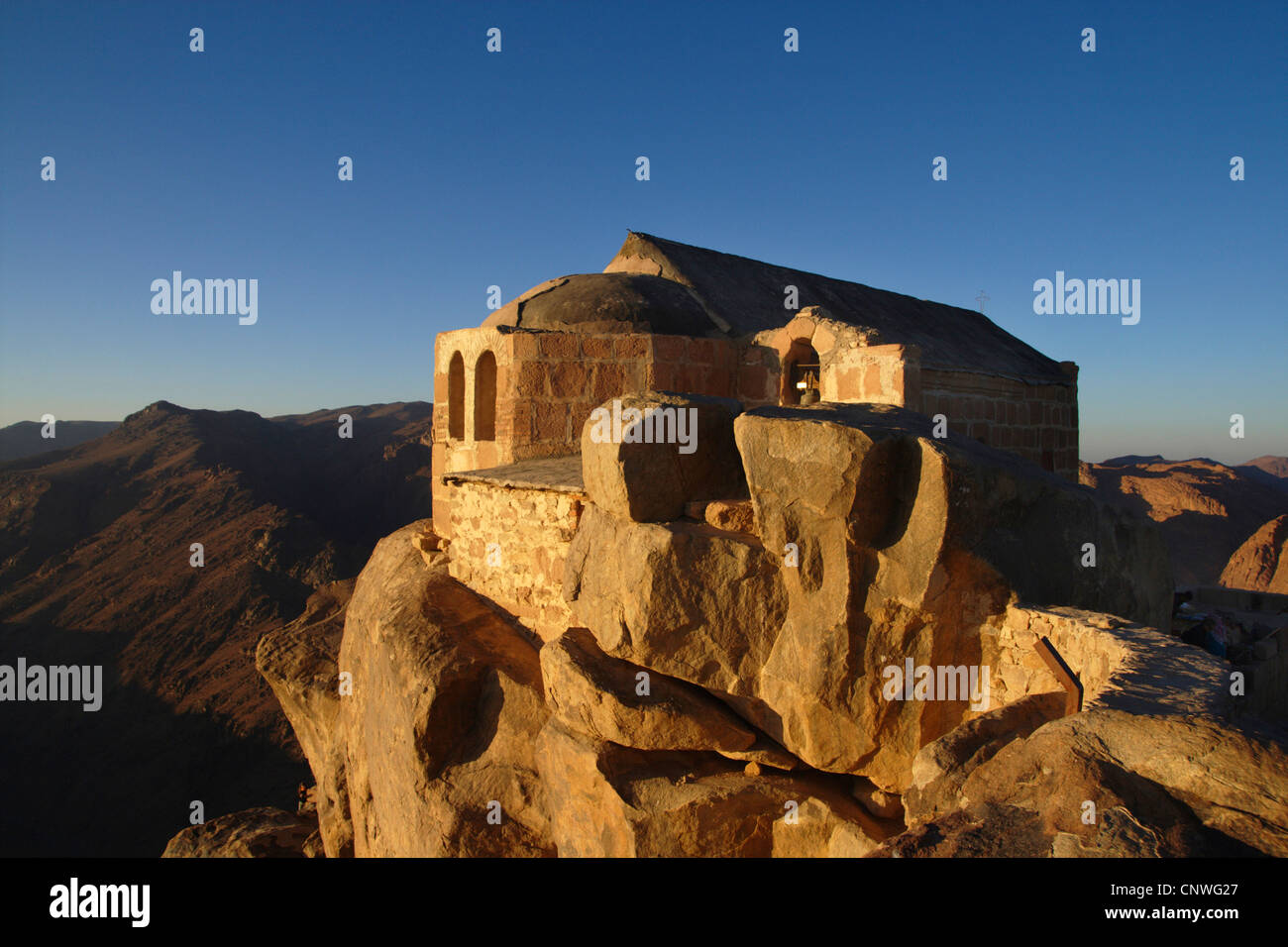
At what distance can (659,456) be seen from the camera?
196 inches

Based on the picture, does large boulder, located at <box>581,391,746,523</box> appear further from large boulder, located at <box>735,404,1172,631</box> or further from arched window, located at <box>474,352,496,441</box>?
arched window, located at <box>474,352,496,441</box>

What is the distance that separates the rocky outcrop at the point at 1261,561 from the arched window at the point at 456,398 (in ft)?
62.7

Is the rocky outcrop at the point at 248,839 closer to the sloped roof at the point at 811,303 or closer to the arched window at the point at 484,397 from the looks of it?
the arched window at the point at 484,397

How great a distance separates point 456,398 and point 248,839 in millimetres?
5754

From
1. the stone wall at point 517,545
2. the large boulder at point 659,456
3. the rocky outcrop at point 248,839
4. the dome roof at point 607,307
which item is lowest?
the rocky outcrop at point 248,839

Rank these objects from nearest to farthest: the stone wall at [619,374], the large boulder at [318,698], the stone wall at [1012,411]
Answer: the stone wall at [619,374] < the large boulder at [318,698] < the stone wall at [1012,411]

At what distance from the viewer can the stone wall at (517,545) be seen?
6.09 meters

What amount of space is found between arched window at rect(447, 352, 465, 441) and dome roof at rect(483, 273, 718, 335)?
0.70 metres

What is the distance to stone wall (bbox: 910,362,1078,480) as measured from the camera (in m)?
9.42

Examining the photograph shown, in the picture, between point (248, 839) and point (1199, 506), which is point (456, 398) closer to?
point (248, 839)

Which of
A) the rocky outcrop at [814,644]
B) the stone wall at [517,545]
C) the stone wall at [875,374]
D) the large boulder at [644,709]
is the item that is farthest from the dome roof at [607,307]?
the large boulder at [644,709]

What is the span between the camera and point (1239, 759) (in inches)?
99.6
